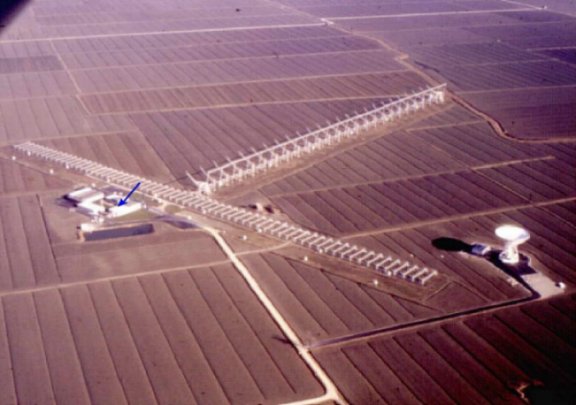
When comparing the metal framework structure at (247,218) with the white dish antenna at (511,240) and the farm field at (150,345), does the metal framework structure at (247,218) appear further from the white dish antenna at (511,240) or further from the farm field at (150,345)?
the farm field at (150,345)

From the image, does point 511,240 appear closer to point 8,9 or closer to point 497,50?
point 497,50


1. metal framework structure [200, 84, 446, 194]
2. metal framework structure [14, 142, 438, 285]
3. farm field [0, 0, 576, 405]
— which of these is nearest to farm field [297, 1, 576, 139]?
farm field [0, 0, 576, 405]

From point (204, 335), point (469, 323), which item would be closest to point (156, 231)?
point (204, 335)

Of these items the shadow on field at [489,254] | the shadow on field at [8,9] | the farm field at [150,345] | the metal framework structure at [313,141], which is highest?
the shadow on field at [8,9]

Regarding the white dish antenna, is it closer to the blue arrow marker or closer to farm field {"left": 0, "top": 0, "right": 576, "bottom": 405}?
farm field {"left": 0, "top": 0, "right": 576, "bottom": 405}

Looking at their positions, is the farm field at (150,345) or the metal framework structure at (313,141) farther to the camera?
the metal framework structure at (313,141)

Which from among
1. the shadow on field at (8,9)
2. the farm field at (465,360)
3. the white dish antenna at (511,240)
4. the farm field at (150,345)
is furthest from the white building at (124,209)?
the shadow on field at (8,9)

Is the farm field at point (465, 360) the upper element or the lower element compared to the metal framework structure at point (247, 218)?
lower
